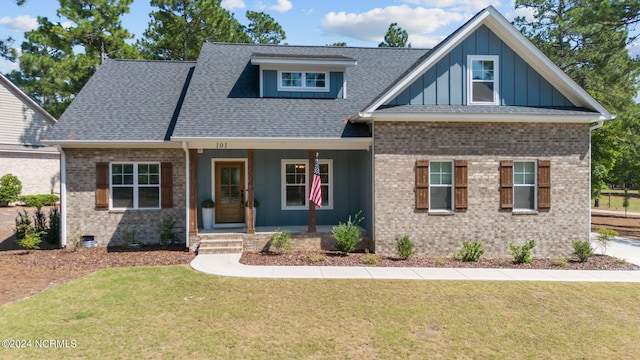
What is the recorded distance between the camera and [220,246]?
474 inches

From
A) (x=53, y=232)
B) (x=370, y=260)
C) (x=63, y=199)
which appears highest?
(x=63, y=199)

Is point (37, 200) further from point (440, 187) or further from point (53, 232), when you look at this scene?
point (440, 187)

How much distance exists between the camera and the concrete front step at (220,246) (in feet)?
39.0

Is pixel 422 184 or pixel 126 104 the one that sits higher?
pixel 126 104

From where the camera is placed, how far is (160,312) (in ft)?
23.4

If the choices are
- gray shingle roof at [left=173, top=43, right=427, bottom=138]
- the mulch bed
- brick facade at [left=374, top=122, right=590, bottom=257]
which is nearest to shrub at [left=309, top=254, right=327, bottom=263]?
the mulch bed

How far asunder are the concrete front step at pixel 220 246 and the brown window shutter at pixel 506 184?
7915 mm

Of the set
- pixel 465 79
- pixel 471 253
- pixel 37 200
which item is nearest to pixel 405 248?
pixel 471 253

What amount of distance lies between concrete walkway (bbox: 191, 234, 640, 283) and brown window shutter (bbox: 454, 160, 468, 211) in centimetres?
208

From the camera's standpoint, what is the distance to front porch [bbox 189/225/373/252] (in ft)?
40.0

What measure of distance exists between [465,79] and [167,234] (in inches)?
408

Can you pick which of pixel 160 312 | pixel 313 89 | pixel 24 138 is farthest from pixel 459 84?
pixel 24 138

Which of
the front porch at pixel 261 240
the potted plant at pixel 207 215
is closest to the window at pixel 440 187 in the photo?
the front porch at pixel 261 240

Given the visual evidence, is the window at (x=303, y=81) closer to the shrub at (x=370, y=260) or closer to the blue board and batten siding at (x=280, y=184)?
the blue board and batten siding at (x=280, y=184)
